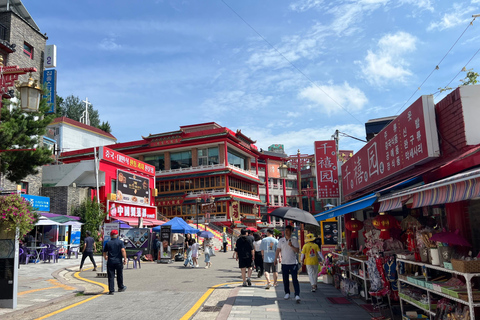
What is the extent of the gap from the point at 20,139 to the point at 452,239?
12.3 meters

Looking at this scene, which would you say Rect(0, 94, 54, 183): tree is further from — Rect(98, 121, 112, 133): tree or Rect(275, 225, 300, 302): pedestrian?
Rect(98, 121, 112, 133): tree

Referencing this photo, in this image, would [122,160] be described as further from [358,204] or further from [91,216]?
[358,204]

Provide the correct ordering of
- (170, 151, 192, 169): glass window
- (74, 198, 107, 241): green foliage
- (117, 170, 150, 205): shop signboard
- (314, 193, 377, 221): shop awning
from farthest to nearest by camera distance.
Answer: (170, 151, 192, 169): glass window
(117, 170, 150, 205): shop signboard
(74, 198, 107, 241): green foliage
(314, 193, 377, 221): shop awning

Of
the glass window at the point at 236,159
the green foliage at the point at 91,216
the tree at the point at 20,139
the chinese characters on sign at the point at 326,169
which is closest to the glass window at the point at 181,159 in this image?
the glass window at the point at 236,159

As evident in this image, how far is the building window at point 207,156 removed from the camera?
54.0 metres

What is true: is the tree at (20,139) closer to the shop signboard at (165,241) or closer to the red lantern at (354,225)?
the red lantern at (354,225)

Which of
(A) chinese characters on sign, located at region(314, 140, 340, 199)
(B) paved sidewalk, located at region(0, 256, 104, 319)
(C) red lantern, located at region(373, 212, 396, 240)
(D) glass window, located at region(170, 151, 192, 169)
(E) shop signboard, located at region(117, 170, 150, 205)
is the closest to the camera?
(C) red lantern, located at region(373, 212, 396, 240)

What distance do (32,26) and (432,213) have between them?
1158 inches

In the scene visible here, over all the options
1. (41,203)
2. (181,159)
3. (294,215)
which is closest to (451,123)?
(294,215)

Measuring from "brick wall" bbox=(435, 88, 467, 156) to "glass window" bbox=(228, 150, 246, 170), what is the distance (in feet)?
159

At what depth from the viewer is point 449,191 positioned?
16.1 feet

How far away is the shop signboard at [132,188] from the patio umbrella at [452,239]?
30849 millimetres

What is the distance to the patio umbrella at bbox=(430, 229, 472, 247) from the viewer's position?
17.7 ft

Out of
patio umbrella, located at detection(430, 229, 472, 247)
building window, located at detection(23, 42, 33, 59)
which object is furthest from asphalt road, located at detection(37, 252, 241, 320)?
building window, located at detection(23, 42, 33, 59)
